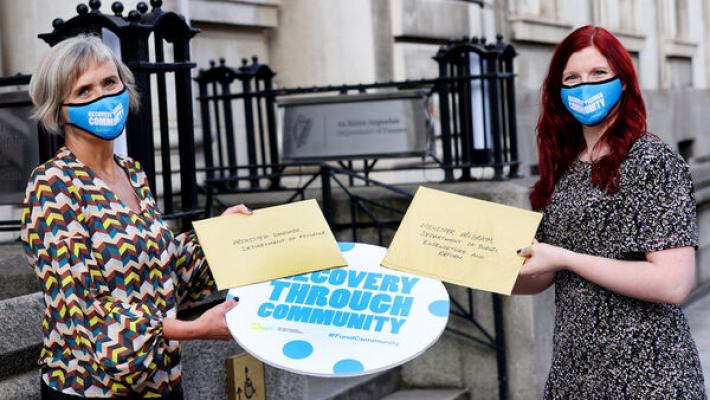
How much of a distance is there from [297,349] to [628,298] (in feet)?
3.06

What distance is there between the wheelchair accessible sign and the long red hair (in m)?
0.47

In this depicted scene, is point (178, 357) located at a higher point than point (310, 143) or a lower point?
lower

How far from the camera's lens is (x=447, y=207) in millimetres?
3770

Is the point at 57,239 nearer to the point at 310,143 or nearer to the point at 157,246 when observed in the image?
the point at 157,246

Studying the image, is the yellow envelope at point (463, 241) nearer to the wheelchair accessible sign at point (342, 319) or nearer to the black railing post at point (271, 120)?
the wheelchair accessible sign at point (342, 319)

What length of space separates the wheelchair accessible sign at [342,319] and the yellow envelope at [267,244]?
10cm

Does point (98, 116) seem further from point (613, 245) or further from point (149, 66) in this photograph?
point (149, 66)

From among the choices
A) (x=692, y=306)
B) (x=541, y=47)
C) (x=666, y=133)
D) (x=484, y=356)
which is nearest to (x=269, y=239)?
(x=484, y=356)

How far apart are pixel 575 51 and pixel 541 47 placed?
1102cm

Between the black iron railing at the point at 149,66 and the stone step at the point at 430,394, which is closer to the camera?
the black iron railing at the point at 149,66

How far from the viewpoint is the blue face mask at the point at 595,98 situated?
3686mm

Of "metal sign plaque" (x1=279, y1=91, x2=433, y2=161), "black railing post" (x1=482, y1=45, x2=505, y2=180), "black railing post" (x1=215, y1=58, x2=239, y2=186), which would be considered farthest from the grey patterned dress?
"black railing post" (x1=215, y1=58, x2=239, y2=186)

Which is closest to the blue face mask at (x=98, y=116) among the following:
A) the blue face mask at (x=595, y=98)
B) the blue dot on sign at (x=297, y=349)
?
the blue dot on sign at (x=297, y=349)

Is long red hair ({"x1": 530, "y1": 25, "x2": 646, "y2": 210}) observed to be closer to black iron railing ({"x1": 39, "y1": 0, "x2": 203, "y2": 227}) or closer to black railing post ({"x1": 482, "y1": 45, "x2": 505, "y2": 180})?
black iron railing ({"x1": 39, "y1": 0, "x2": 203, "y2": 227})
